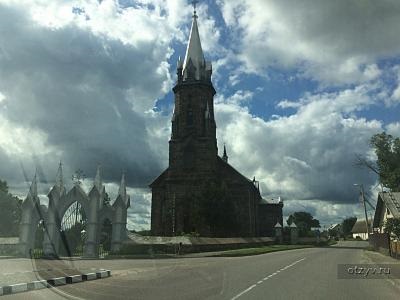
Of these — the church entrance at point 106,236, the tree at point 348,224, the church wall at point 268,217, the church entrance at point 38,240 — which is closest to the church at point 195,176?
the church wall at point 268,217

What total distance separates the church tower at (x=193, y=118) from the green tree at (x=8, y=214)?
70.3 ft

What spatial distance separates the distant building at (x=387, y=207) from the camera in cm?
3691

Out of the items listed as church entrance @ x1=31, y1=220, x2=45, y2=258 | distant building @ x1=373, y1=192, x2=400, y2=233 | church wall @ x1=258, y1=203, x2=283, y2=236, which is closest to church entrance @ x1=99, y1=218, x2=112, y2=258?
church entrance @ x1=31, y1=220, x2=45, y2=258

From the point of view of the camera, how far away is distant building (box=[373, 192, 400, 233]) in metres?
36.9

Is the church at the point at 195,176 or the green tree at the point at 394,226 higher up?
the church at the point at 195,176

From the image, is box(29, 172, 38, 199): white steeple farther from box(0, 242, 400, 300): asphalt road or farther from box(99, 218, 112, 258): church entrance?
box(0, 242, 400, 300): asphalt road

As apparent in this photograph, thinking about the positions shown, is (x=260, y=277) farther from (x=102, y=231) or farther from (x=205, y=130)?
(x=205, y=130)

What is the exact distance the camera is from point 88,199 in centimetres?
3575

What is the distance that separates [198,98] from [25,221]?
103 ft

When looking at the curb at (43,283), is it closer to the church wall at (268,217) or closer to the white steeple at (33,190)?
the white steeple at (33,190)

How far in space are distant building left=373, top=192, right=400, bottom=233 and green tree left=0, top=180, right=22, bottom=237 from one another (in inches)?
1646

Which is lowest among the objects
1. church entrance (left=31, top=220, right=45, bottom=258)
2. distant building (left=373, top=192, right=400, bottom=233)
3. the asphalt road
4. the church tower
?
the asphalt road

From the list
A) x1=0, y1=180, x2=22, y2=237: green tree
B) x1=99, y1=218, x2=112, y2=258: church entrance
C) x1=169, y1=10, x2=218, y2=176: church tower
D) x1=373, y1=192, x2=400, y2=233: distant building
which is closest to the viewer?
x1=373, y1=192, x2=400, y2=233: distant building

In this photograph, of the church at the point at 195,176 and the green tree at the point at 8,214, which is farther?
the green tree at the point at 8,214
